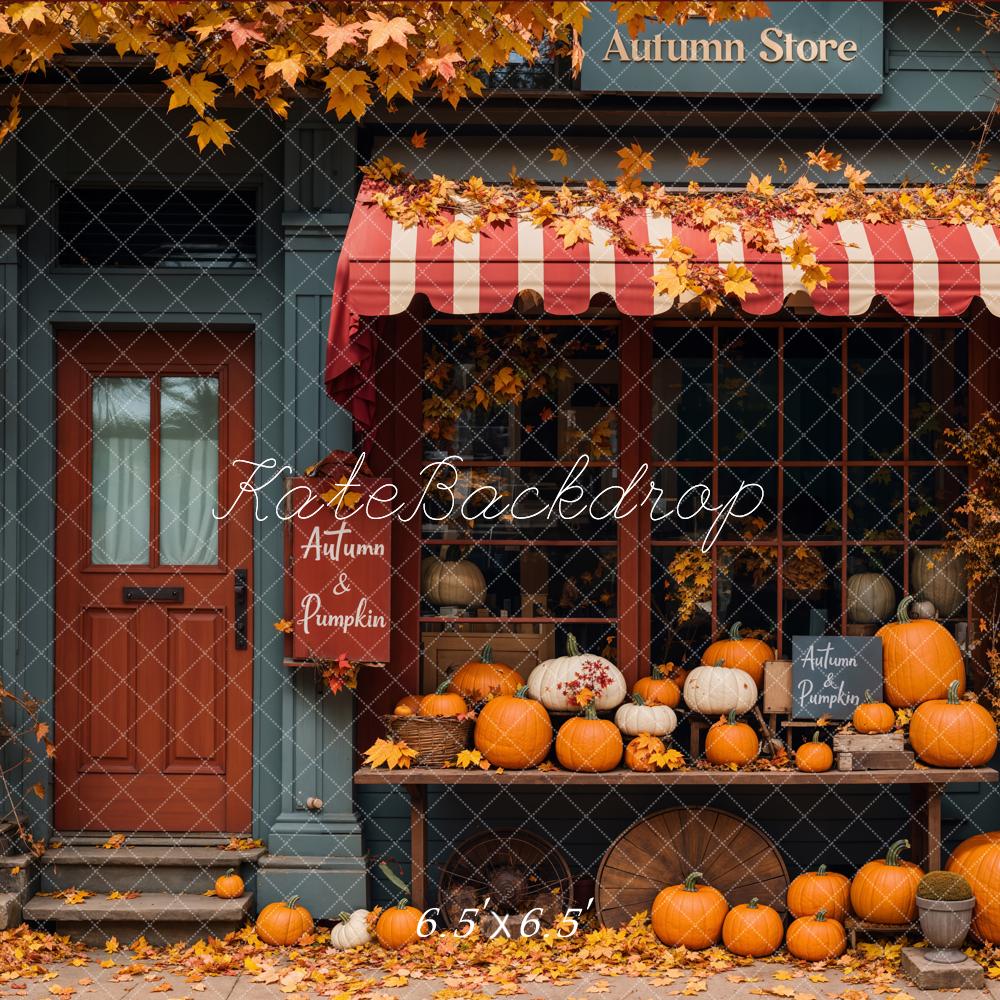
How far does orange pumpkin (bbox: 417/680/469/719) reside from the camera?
6.64 metres

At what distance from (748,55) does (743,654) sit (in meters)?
3.06

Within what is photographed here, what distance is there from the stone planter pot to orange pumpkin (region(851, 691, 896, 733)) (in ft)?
2.72

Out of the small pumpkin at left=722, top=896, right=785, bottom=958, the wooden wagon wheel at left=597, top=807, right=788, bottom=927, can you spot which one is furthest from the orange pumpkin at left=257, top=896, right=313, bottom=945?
the small pumpkin at left=722, top=896, right=785, bottom=958

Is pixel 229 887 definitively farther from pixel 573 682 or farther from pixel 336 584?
pixel 573 682

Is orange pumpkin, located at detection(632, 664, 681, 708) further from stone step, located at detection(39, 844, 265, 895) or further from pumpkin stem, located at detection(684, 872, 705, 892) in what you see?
stone step, located at detection(39, 844, 265, 895)

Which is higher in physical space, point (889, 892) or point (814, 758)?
point (814, 758)

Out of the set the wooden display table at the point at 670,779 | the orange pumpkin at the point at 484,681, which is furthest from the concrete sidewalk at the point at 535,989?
the orange pumpkin at the point at 484,681

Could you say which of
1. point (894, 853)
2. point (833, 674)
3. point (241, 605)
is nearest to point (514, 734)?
point (833, 674)

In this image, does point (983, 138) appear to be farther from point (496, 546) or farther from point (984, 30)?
point (496, 546)

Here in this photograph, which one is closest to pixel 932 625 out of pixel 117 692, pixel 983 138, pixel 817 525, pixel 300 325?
pixel 817 525

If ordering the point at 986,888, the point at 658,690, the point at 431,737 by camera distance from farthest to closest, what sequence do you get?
1. the point at 658,690
2. the point at 431,737
3. the point at 986,888

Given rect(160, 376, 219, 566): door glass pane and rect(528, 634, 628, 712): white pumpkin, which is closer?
rect(528, 634, 628, 712): white pumpkin

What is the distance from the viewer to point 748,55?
22.7 feet

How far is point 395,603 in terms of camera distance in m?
7.07
